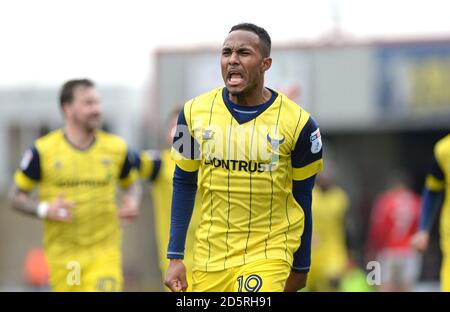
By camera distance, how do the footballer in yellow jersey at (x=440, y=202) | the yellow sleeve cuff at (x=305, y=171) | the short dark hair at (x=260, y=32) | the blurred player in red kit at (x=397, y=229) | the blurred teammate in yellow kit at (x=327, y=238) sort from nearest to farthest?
the short dark hair at (x=260, y=32), the yellow sleeve cuff at (x=305, y=171), the footballer in yellow jersey at (x=440, y=202), the blurred teammate in yellow kit at (x=327, y=238), the blurred player in red kit at (x=397, y=229)

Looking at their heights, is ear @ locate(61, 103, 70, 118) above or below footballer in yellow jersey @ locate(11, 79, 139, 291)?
above

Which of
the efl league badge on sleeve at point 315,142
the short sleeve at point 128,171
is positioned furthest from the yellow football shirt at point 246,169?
the short sleeve at point 128,171

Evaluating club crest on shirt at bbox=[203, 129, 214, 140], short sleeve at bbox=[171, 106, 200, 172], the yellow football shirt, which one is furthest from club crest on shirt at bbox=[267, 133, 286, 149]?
short sleeve at bbox=[171, 106, 200, 172]

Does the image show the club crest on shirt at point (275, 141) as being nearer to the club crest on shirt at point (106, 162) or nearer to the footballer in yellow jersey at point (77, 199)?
the footballer in yellow jersey at point (77, 199)

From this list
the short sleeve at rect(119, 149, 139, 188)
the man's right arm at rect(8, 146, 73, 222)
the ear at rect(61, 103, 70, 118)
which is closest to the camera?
the man's right arm at rect(8, 146, 73, 222)

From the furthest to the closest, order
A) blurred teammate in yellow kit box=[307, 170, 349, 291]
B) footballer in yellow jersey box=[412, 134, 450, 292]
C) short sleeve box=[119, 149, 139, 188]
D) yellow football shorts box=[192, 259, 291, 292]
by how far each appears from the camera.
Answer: blurred teammate in yellow kit box=[307, 170, 349, 291], short sleeve box=[119, 149, 139, 188], footballer in yellow jersey box=[412, 134, 450, 292], yellow football shorts box=[192, 259, 291, 292]

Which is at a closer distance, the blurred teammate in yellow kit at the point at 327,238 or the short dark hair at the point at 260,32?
the short dark hair at the point at 260,32

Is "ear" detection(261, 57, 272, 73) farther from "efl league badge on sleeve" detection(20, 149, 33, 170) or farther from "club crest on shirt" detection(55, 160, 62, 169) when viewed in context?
"efl league badge on sleeve" detection(20, 149, 33, 170)

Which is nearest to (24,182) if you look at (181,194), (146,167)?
(146,167)

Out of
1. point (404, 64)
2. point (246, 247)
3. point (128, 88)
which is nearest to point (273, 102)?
point (246, 247)

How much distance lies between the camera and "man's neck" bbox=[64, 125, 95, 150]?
10768mm

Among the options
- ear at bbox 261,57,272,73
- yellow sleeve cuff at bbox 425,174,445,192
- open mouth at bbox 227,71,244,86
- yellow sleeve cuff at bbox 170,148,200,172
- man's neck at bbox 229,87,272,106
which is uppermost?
ear at bbox 261,57,272,73

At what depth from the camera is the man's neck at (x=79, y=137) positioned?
10.8 meters

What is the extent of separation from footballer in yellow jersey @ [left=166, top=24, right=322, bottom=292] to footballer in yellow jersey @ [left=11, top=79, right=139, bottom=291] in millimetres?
2804
